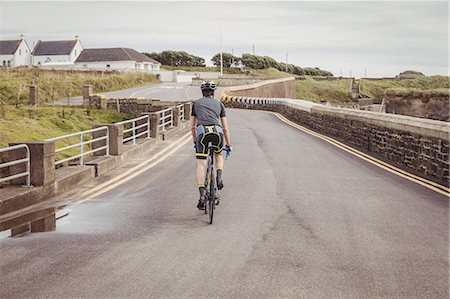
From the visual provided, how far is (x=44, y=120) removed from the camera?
114ft

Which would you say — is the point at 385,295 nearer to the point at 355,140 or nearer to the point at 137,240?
the point at 137,240

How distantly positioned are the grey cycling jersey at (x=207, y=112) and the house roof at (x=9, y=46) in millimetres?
108754

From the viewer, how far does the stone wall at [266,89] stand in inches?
2218

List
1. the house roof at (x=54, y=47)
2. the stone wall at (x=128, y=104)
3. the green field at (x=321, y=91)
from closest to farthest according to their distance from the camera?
the stone wall at (x=128, y=104), the house roof at (x=54, y=47), the green field at (x=321, y=91)

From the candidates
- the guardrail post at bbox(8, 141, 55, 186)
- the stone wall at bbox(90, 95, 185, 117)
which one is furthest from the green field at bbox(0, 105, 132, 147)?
the guardrail post at bbox(8, 141, 55, 186)

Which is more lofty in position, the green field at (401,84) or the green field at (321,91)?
the green field at (401,84)

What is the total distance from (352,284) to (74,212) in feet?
16.7

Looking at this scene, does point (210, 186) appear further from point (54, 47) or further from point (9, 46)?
point (54, 47)

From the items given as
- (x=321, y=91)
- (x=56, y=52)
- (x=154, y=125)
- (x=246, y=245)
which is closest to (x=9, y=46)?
(x=56, y=52)

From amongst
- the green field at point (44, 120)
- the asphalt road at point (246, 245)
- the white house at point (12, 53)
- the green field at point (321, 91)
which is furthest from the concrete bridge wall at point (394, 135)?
the green field at point (321, 91)

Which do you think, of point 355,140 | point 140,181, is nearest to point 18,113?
point 355,140

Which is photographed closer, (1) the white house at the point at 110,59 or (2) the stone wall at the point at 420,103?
(2) the stone wall at the point at 420,103

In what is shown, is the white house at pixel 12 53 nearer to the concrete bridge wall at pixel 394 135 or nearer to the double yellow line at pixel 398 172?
the concrete bridge wall at pixel 394 135

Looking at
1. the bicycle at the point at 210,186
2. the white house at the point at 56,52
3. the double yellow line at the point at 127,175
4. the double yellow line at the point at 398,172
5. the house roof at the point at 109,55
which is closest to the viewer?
the bicycle at the point at 210,186
